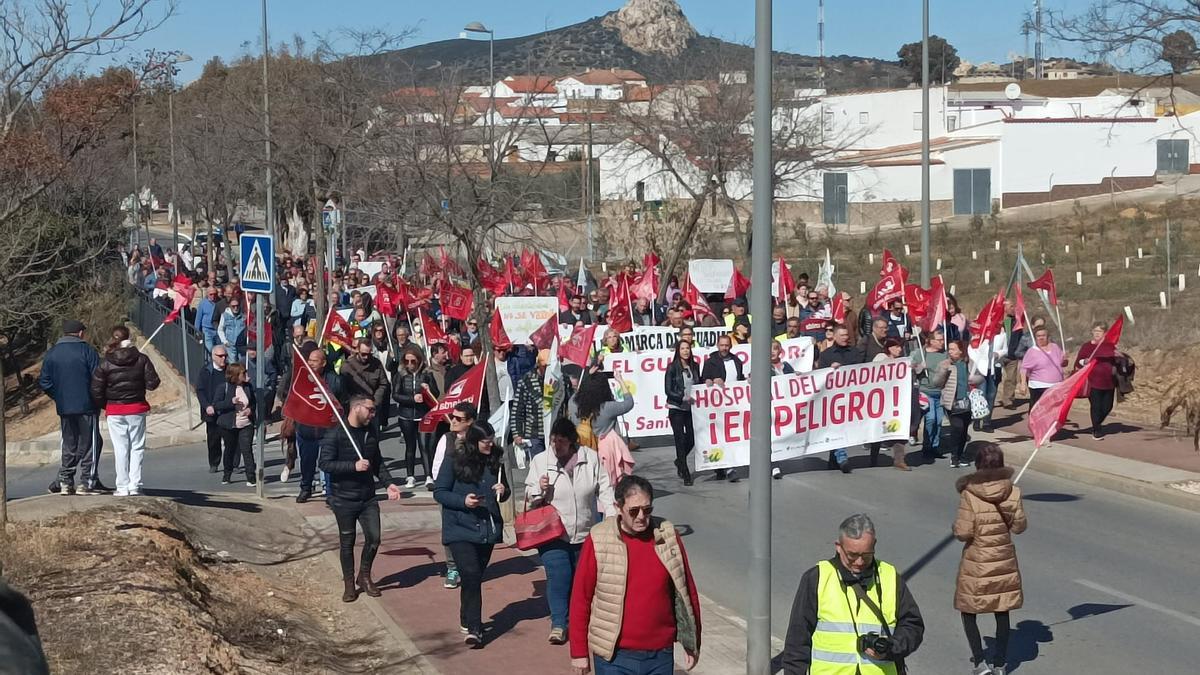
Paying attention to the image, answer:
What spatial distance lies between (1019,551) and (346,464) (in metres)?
6.14

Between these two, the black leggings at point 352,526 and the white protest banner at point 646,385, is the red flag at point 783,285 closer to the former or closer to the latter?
the white protest banner at point 646,385

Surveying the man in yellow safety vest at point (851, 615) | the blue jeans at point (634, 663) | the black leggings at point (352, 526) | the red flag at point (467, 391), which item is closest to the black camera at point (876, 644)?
the man in yellow safety vest at point (851, 615)

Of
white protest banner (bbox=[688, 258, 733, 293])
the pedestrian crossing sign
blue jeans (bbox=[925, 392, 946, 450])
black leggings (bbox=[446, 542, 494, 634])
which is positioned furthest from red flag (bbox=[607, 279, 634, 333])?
black leggings (bbox=[446, 542, 494, 634])

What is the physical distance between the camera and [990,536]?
918 centimetres

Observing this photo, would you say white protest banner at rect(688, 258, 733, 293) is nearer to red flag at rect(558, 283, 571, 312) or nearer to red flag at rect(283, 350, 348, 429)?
red flag at rect(558, 283, 571, 312)

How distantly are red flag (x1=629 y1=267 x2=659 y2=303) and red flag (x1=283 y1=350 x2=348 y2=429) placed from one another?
11.7m

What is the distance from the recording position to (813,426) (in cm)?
1695

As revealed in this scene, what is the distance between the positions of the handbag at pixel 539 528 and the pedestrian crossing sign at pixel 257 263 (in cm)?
739

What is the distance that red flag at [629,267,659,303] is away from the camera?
25.7 meters

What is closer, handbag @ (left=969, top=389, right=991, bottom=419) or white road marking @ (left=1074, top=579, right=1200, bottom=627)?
white road marking @ (left=1074, top=579, right=1200, bottom=627)

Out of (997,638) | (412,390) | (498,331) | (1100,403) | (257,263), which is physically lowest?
(997,638)

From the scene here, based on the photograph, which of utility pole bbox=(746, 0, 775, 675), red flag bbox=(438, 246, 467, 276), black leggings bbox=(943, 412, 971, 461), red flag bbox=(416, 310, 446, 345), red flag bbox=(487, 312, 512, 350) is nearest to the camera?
utility pole bbox=(746, 0, 775, 675)

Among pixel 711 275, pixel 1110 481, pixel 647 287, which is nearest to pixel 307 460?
pixel 1110 481

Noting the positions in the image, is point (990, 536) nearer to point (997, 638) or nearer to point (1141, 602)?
point (997, 638)
